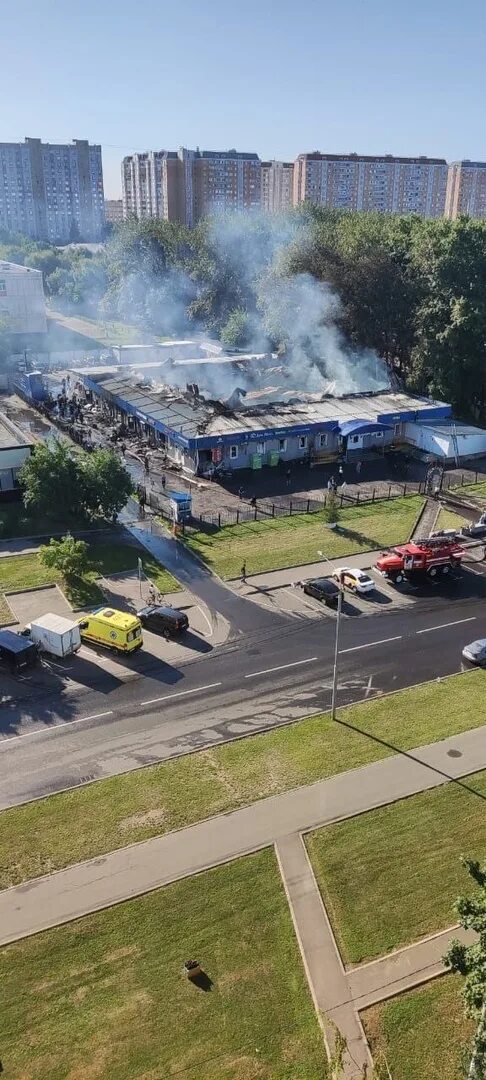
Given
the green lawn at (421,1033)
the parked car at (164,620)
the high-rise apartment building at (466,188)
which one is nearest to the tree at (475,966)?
the green lawn at (421,1033)

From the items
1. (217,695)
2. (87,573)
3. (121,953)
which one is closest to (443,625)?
(217,695)

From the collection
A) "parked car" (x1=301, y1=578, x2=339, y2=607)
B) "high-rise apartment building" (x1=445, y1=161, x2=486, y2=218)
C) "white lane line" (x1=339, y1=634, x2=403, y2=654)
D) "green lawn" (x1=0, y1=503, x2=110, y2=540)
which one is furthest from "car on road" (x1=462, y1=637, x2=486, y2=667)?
"high-rise apartment building" (x1=445, y1=161, x2=486, y2=218)

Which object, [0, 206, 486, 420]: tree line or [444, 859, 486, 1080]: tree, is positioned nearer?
[444, 859, 486, 1080]: tree

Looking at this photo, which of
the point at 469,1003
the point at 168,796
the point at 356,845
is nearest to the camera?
the point at 469,1003

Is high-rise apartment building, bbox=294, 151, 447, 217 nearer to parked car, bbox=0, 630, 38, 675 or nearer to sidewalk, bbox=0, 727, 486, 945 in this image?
parked car, bbox=0, 630, 38, 675

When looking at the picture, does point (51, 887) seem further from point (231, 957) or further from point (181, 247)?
point (181, 247)

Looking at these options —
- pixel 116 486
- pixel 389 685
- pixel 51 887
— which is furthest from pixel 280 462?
pixel 51 887
